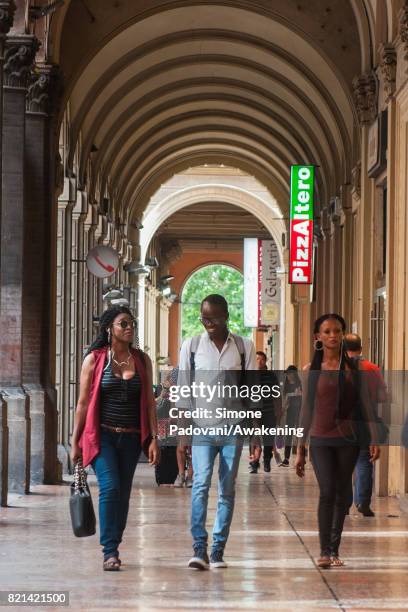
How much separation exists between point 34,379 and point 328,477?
29.6ft

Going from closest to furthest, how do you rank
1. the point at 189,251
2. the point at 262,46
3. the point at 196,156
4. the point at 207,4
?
the point at 207,4 < the point at 262,46 < the point at 196,156 < the point at 189,251

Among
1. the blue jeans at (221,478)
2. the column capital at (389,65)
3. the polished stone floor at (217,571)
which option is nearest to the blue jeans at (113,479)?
the polished stone floor at (217,571)

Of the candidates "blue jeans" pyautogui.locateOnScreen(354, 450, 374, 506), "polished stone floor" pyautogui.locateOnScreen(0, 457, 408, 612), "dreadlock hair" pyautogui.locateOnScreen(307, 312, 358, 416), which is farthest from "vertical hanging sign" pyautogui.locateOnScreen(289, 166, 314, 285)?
"dreadlock hair" pyautogui.locateOnScreen(307, 312, 358, 416)

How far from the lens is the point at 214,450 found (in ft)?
29.0

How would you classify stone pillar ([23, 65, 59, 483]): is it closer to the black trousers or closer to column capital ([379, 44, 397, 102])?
column capital ([379, 44, 397, 102])

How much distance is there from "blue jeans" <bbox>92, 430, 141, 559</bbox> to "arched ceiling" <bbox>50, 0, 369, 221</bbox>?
10194 millimetres

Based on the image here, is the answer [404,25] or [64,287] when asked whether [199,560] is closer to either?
[404,25]

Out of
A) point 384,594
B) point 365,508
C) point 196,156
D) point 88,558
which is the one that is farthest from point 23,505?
point 196,156

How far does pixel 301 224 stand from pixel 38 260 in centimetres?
1142

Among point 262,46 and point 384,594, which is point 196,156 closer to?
point 262,46

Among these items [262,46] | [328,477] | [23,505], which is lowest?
[23,505]

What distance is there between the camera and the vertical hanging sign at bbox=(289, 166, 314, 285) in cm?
2694

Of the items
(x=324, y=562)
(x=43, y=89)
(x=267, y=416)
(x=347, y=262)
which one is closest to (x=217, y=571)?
(x=324, y=562)

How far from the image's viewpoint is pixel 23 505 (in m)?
14.0
